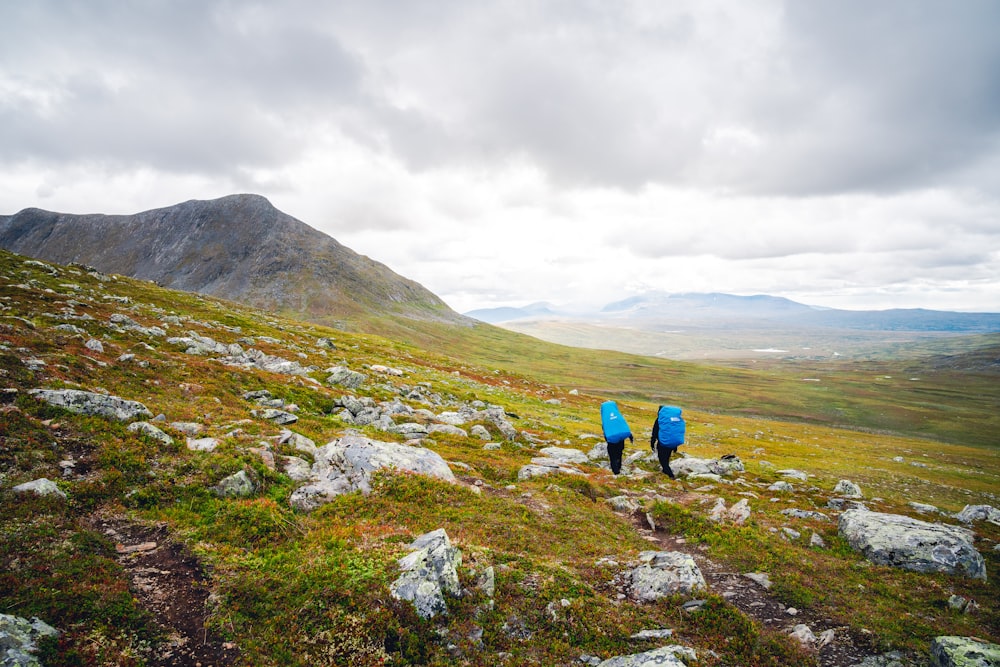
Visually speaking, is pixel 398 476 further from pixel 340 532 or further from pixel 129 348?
pixel 129 348

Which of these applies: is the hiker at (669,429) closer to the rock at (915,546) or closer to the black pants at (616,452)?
the black pants at (616,452)

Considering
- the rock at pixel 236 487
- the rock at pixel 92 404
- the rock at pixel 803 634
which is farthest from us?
the rock at pixel 92 404

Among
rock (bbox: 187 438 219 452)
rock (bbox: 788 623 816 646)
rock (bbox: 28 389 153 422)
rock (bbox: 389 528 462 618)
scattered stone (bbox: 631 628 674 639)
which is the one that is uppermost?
rock (bbox: 28 389 153 422)

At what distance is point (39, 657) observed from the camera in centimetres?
667

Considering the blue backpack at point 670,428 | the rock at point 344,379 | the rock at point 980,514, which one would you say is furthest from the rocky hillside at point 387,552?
the rock at point 344,379

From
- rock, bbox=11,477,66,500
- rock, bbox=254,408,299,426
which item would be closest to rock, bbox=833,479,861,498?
rock, bbox=254,408,299,426

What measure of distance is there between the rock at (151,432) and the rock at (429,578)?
11.2 m

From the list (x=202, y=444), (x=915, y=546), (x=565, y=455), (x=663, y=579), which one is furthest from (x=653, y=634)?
(x=565, y=455)

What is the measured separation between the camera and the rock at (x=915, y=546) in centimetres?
1324

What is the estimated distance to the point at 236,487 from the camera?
13656 mm

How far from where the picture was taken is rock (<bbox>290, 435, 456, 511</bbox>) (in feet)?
47.9

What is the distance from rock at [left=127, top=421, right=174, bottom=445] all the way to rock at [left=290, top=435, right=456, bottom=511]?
5334mm

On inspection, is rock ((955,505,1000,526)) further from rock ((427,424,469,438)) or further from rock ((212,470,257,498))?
rock ((212,470,257,498))

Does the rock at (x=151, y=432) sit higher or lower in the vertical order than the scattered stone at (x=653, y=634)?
higher
